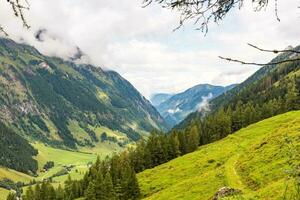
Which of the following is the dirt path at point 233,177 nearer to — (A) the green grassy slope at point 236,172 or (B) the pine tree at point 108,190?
(A) the green grassy slope at point 236,172

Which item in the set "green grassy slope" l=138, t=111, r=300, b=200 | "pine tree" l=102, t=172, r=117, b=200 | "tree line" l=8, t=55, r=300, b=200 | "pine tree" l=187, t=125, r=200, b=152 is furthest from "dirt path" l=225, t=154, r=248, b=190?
"pine tree" l=187, t=125, r=200, b=152

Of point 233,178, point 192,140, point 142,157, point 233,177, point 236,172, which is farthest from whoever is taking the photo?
point 192,140

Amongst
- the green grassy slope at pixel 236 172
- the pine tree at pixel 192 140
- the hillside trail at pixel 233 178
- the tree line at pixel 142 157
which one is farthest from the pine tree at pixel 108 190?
the pine tree at pixel 192 140

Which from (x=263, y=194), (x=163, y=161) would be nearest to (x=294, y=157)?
(x=263, y=194)

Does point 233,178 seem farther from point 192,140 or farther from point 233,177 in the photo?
point 192,140

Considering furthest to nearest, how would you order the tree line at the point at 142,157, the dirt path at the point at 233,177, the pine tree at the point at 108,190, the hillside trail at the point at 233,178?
the tree line at the point at 142,157 → the pine tree at the point at 108,190 → the dirt path at the point at 233,177 → the hillside trail at the point at 233,178

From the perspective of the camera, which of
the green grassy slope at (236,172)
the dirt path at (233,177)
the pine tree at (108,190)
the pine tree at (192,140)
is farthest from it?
the pine tree at (192,140)

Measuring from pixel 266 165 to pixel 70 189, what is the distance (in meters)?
106

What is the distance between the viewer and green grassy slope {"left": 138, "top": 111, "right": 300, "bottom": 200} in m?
58.8

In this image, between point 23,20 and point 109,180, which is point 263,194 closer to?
point 23,20

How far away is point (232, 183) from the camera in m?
65.2

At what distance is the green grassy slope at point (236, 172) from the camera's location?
5875cm

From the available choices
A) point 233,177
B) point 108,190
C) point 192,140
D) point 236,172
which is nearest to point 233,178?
point 233,177

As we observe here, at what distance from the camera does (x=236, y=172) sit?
74562 mm
